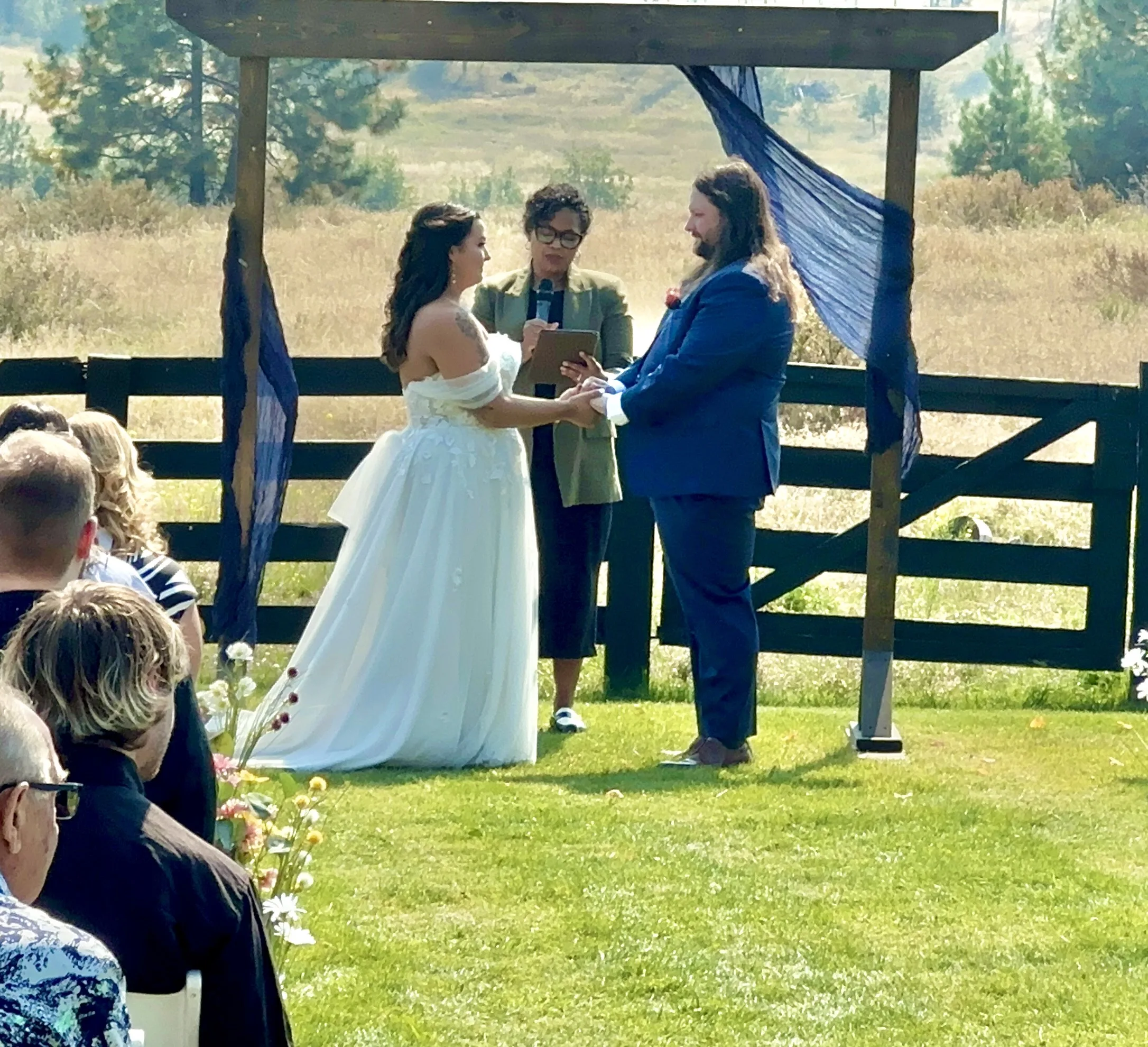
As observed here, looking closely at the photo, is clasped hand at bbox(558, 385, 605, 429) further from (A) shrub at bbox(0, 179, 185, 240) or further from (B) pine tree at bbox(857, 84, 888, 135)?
(B) pine tree at bbox(857, 84, 888, 135)

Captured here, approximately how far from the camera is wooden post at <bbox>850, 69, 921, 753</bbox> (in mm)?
7012

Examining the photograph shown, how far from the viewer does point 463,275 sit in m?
6.81

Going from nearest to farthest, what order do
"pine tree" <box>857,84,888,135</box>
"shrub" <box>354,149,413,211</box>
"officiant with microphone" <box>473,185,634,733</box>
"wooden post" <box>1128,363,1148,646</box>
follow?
1. "officiant with microphone" <box>473,185,634,733</box>
2. "wooden post" <box>1128,363,1148,646</box>
3. "shrub" <box>354,149,413,211</box>
4. "pine tree" <box>857,84,888,135</box>

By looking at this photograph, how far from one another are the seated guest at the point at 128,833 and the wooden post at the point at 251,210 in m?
4.22

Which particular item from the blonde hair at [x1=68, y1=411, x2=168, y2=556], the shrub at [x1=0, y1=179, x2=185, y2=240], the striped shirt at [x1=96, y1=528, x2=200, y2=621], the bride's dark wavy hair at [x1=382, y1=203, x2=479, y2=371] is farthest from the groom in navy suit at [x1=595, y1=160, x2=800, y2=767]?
the shrub at [x1=0, y1=179, x2=185, y2=240]

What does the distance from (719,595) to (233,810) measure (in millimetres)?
3413

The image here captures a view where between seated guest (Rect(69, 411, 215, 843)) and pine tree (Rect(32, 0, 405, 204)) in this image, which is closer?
seated guest (Rect(69, 411, 215, 843))

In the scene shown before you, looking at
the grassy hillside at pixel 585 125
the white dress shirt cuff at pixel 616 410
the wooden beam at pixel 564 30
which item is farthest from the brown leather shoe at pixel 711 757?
the grassy hillside at pixel 585 125

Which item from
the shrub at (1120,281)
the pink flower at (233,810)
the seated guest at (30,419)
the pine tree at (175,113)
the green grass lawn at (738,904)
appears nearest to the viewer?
the pink flower at (233,810)

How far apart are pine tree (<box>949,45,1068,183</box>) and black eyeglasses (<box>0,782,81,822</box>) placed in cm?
3810

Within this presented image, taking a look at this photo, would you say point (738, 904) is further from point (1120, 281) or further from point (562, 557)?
point (1120, 281)

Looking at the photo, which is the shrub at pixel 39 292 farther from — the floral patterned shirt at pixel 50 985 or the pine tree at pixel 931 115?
the pine tree at pixel 931 115

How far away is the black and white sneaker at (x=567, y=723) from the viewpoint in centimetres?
754

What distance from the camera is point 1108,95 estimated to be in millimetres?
40125
